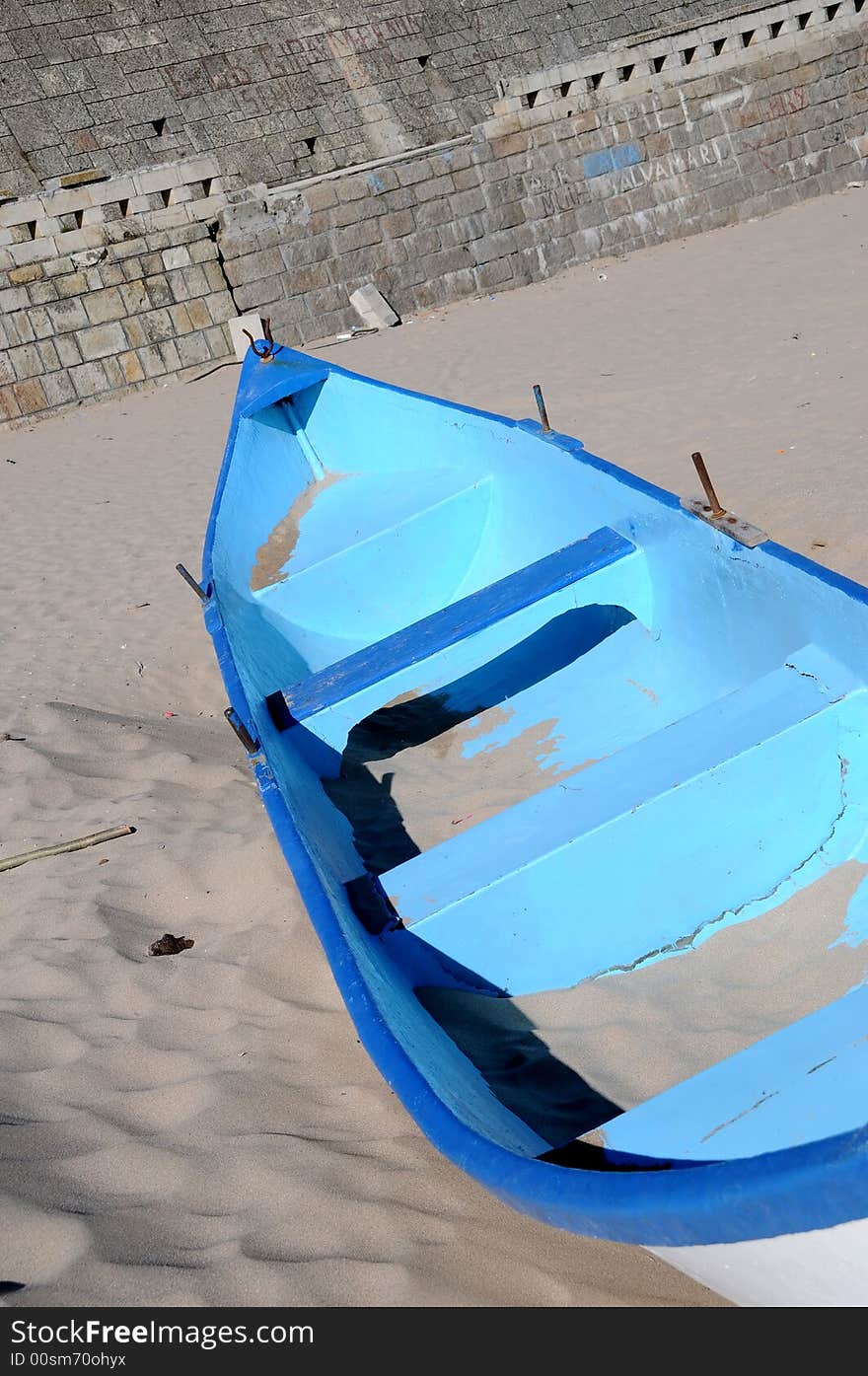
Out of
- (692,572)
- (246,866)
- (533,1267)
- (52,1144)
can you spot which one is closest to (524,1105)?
(533,1267)

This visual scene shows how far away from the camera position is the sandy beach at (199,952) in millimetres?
1923

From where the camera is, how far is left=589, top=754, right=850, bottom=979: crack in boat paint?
2.32 metres

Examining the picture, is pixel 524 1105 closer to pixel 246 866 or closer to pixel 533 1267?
pixel 533 1267

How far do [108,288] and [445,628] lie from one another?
7.88 meters

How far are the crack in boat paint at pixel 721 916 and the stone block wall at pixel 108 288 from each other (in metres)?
8.89

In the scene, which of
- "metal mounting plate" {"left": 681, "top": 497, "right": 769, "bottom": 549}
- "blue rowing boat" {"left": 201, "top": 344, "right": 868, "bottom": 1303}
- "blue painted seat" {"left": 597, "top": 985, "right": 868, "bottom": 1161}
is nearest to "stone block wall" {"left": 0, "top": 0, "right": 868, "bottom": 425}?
"blue rowing boat" {"left": 201, "top": 344, "right": 868, "bottom": 1303}

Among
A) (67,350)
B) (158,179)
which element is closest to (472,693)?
(67,350)

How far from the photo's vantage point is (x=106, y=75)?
35.3 ft

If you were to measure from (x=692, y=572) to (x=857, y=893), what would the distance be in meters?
1.15

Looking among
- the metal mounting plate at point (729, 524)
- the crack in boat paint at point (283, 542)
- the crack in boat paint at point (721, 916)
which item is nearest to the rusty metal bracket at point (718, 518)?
the metal mounting plate at point (729, 524)

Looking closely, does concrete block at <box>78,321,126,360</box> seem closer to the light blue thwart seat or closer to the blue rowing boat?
the blue rowing boat

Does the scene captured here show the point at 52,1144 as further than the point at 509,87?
No

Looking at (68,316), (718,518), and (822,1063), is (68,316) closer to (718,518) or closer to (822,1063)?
(718,518)
